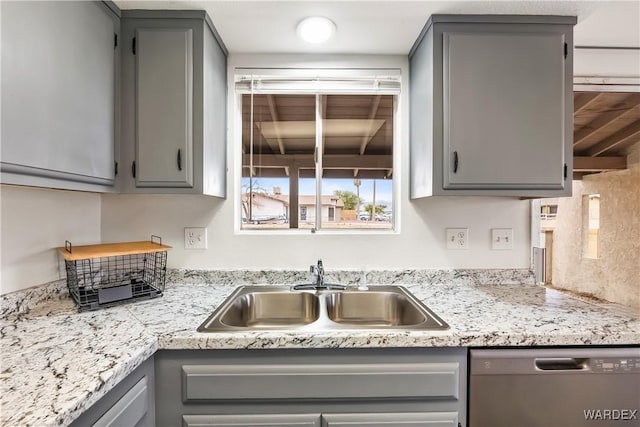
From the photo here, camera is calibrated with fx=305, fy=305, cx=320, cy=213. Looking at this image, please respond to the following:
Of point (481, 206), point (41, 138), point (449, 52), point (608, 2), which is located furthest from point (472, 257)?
point (41, 138)

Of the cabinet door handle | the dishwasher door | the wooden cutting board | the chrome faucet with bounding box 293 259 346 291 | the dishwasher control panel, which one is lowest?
the dishwasher door

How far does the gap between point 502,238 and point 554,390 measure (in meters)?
0.84

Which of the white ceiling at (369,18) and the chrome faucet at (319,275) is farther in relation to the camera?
the chrome faucet at (319,275)

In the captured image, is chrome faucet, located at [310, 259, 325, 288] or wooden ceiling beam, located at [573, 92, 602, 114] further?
wooden ceiling beam, located at [573, 92, 602, 114]

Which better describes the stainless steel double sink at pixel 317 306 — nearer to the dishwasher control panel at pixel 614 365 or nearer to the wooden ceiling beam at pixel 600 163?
the dishwasher control panel at pixel 614 365

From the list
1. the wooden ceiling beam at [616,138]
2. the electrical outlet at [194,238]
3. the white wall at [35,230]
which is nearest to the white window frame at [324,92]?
the electrical outlet at [194,238]

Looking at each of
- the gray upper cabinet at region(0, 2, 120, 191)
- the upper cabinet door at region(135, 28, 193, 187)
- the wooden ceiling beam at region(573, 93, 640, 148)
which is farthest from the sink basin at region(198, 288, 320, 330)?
the wooden ceiling beam at region(573, 93, 640, 148)

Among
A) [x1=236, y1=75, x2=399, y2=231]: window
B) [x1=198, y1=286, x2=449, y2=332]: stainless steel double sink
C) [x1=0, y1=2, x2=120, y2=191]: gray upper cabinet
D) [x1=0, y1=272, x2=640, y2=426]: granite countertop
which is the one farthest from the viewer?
[x1=236, y1=75, x2=399, y2=231]: window

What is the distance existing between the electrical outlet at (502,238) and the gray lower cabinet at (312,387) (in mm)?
876

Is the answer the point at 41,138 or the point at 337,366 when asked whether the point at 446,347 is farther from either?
the point at 41,138

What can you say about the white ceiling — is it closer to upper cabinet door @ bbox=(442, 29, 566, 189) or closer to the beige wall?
upper cabinet door @ bbox=(442, 29, 566, 189)

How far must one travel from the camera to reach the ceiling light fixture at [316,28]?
4.55 ft

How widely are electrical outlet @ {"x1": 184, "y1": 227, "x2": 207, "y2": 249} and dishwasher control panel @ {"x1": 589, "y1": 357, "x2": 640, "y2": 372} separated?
1738 millimetres

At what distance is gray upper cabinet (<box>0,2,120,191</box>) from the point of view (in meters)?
0.90
